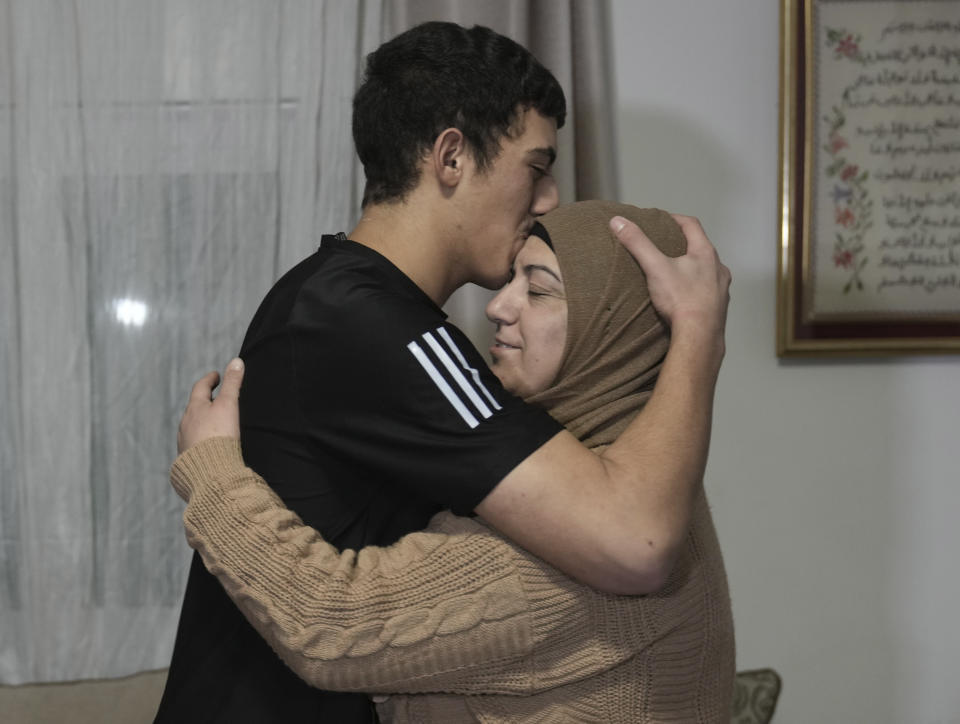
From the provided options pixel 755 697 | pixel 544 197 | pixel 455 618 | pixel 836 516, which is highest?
pixel 544 197

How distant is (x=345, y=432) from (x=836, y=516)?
1.57 m

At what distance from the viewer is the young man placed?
0.99 metres

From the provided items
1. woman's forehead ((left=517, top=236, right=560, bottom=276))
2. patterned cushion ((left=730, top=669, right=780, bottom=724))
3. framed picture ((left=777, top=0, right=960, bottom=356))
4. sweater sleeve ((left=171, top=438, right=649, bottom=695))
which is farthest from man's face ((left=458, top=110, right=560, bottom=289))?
patterned cushion ((left=730, top=669, right=780, bottom=724))

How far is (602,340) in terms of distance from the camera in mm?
1161

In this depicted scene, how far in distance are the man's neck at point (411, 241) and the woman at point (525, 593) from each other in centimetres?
17

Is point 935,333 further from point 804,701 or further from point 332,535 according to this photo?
point 332,535

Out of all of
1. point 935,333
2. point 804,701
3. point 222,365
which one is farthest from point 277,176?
point 804,701

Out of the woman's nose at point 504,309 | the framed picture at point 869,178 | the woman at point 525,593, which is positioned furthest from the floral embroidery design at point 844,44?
the woman's nose at point 504,309

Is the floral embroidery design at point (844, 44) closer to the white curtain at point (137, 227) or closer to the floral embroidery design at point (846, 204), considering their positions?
the floral embroidery design at point (846, 204)

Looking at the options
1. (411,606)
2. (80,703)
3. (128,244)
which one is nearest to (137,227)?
(128,244)

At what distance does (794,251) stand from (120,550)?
1691 millimetres

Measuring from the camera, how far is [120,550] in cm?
213

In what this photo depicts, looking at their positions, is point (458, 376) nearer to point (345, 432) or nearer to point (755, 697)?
point (345, 432)

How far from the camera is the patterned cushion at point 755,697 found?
199 cm
